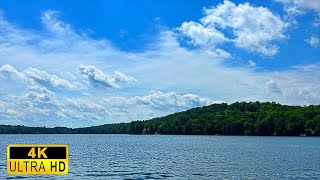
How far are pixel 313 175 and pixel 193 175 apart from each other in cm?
1614

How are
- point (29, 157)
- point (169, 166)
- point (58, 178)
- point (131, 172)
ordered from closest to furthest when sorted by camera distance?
point (29, 157), point (58, 178), point (131, 172), point (169, 166)

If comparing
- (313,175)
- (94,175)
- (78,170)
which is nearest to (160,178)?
(94,175)

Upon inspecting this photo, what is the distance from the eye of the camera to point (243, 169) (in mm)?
66125

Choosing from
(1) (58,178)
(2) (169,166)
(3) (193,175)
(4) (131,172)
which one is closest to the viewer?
(1) (58,178)

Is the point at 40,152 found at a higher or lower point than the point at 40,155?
higher

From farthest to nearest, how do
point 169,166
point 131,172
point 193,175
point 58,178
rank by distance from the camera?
point 169,166, point 131,172, point 193,175, point 58,178

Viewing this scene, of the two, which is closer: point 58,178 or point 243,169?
point 58,178

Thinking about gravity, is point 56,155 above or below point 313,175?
above

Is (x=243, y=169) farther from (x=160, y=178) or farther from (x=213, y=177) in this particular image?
(x=160, y=178)

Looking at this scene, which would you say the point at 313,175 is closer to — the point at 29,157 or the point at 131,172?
the point at 131,172

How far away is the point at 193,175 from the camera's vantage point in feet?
194

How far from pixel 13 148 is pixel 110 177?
34324 millimetres

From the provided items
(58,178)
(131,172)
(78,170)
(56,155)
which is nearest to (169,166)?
(131,172)

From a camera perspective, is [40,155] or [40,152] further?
[40,155]
